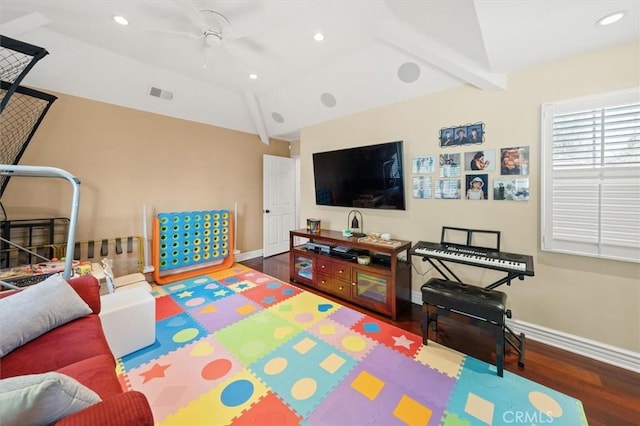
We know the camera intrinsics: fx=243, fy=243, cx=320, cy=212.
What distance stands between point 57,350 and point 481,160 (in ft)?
11.4

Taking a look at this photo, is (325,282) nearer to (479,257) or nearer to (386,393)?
(386,393)

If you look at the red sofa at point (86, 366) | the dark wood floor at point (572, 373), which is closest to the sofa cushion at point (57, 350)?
the red sofa at point (86, 366)

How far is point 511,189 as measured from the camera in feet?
7.61

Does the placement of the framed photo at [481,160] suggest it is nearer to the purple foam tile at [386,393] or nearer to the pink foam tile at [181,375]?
the purple foam tile at [386,393]

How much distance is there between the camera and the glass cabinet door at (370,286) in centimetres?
269

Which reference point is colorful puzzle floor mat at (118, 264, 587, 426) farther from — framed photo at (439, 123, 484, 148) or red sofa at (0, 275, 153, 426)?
framed photo at (439, 123, 484, 148)

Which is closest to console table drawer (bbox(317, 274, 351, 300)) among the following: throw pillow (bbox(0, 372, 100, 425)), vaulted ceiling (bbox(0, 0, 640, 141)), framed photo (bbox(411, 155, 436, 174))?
framed photo (bbox(411, 155, 436, 174))

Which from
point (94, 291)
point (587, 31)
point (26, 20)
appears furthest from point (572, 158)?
point (26, 20)

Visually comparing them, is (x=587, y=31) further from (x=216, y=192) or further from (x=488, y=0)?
(x=216, y=192)

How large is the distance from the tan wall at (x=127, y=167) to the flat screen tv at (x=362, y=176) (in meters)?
1.76

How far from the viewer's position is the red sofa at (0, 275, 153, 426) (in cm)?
70

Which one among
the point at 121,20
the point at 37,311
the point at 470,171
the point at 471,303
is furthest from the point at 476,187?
the point at 121,20

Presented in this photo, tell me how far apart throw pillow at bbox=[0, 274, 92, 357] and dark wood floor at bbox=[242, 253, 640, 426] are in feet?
8.61
